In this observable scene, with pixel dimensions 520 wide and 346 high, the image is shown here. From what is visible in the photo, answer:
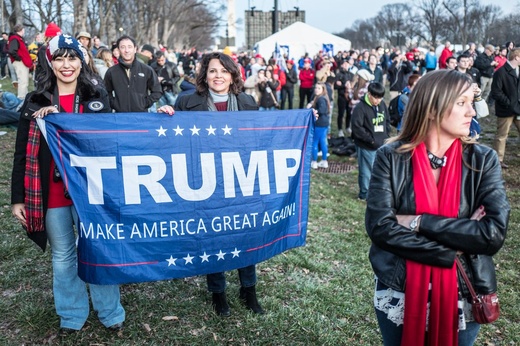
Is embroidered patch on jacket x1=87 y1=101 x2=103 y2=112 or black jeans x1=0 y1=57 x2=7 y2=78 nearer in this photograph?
embroidered patch on jacket x1=87 y1=101 x2=103 y2=112

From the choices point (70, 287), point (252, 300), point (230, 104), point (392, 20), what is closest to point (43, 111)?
point (70, 287)

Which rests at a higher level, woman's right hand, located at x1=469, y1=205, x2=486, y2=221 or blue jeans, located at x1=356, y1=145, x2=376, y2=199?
woman's right hand, located at x1=469, y1=205, x2=486, y2=221

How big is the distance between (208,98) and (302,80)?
507 inches

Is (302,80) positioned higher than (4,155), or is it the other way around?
(302,80)

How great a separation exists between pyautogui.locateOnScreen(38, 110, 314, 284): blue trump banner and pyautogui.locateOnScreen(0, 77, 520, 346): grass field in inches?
24.2

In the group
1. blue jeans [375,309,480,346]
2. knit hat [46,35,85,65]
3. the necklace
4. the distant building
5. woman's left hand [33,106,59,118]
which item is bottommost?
blue jeans [375,309,480,346]

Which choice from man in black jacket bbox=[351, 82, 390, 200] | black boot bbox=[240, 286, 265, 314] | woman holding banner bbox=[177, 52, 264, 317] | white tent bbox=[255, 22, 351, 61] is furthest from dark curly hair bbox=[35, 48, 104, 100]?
white tent bbox=[255, 22, 351, 61]

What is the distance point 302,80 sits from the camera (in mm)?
16422

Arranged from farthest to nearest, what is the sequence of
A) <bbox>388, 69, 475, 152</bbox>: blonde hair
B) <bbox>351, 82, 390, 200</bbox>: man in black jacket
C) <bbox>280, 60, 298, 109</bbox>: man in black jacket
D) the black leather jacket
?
<bbox>280, 60, 298, 109</bbox>: man in black jacket
<bbox>351, 82, 390, 200</bbox>: man in black jacket
<bbox>388, 69, 475, 152</bbox>: blonde hair
the black leather jacket

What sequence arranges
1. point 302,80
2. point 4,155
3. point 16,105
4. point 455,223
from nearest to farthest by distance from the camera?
point 455,223 → point 4,155 → point 16,105 → point 302,80

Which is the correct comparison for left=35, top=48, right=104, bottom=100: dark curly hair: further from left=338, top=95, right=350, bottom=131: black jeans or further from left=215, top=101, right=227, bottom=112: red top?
left=338, top=95, right=350, bottom=131: black jeans

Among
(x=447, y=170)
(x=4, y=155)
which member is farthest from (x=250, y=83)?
(x=447, y=170)

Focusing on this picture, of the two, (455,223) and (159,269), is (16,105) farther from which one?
(455,223)

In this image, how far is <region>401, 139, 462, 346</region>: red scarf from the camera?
7.15 feet
